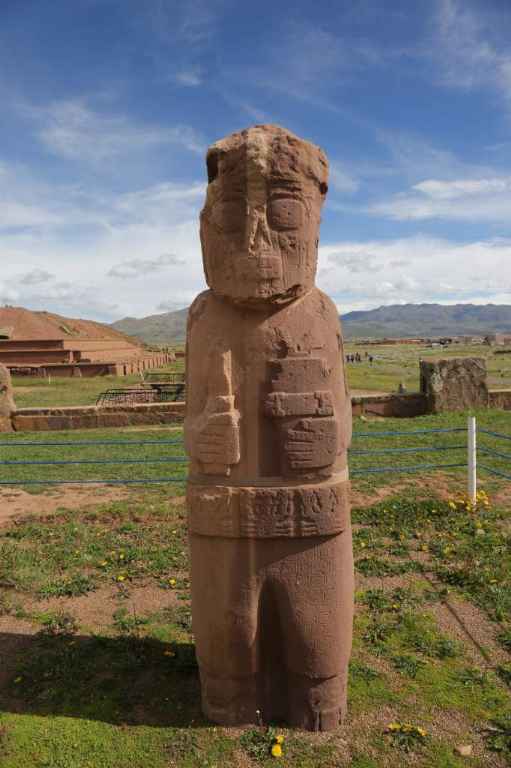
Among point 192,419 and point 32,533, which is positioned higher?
point 192,419

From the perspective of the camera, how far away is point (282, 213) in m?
3.07

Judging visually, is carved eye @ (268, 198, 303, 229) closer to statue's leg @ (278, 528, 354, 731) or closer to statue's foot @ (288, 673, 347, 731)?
statue's leg @ (278, 528, 354, 731)

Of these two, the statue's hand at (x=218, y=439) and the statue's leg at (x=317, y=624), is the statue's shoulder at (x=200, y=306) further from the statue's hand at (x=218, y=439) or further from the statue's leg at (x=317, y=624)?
the statue's leg at (x=317, y=624)

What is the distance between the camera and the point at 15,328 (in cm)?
3322

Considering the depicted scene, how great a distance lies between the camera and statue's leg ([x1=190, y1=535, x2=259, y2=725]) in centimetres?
317

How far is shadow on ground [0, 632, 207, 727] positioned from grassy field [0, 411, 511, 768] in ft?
0.04

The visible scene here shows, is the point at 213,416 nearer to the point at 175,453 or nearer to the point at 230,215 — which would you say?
the point at 230,215

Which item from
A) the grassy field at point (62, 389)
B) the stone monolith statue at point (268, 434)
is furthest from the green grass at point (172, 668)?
the grassy field at point (62, 389)

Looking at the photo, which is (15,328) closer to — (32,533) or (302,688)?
(32,533)

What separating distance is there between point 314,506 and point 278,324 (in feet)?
3.27

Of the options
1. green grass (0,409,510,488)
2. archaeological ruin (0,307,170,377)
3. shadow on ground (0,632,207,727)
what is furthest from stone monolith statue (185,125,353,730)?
archaeological ruin (0,307,170,377)

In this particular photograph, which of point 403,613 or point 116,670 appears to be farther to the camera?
point 403,613

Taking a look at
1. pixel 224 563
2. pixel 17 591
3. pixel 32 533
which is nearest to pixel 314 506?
pixel 224 563

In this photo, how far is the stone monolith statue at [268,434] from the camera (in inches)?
121
